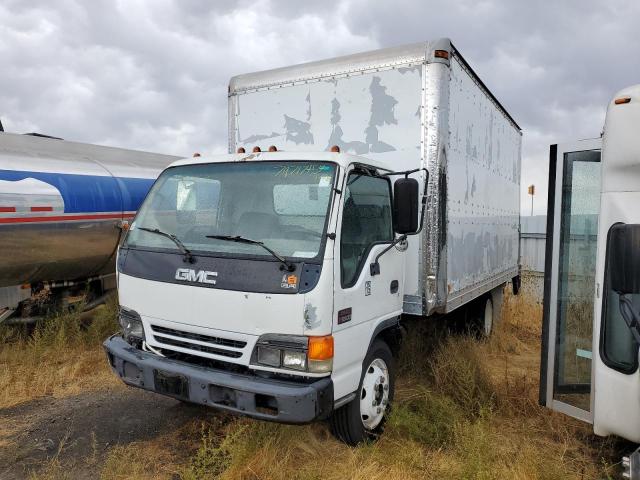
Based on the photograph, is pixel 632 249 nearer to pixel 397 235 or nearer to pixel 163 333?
pixel 397 235

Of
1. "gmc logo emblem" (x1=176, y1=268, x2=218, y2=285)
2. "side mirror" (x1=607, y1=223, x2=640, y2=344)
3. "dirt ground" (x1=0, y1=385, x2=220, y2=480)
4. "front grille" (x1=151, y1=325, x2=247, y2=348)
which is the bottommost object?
"dirt ground" (x1=0, y1=385, x2=220, y2=480)

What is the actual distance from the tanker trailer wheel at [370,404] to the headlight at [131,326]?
5.25 feet

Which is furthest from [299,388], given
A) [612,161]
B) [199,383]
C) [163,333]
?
[612,161]

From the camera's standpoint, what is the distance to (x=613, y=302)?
3.16 m

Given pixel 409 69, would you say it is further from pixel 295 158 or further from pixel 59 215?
pixel 59 215

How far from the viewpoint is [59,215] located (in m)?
6.63

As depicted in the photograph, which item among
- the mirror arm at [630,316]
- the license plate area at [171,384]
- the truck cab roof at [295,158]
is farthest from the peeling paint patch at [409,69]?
the license plate area at [171,384]

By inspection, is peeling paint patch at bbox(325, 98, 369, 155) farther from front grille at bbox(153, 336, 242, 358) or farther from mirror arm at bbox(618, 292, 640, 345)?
mirror arm at bbox(618, 292, 640, 345)

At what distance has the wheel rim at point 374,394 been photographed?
3889 mm

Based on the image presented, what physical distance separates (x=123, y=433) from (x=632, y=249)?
4050mm

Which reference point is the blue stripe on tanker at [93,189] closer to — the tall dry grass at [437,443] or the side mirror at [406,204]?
the tall dry grass at [437,443]

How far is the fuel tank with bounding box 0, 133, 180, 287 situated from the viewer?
6160 mm

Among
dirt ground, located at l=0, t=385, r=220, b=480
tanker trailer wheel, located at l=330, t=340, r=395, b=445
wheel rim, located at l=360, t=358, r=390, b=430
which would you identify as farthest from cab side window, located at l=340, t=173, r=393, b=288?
dirt ground, located at l=0, t=385, r=220, b=480

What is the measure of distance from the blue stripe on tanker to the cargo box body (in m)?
2.70
